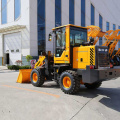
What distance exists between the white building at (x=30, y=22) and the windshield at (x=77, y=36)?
61.5 ft

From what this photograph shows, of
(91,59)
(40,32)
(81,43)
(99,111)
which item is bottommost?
(99,111)

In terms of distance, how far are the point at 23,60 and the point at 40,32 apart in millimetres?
5524

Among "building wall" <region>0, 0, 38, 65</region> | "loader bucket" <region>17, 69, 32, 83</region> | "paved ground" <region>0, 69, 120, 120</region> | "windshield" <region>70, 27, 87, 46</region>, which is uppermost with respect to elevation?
"building wall" <region>0, 0, 38, 65</region>

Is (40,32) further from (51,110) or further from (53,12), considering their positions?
(51,110)

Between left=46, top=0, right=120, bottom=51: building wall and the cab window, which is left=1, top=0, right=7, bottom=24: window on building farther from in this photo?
the cab window

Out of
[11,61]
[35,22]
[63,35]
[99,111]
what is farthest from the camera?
[11,61]

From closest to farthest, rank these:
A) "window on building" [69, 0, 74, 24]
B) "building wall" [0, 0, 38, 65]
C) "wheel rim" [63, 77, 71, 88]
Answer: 1. "wheel rim" [63, 77, 71, 88]
2. "building wall" [0, 0, 38, 65]
3. "window on building" [69, 0, 74, 24]

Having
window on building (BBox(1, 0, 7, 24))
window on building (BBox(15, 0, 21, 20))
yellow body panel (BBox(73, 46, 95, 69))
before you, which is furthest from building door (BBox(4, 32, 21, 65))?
yellow body panel (BBox(73, 46, 95, 69))

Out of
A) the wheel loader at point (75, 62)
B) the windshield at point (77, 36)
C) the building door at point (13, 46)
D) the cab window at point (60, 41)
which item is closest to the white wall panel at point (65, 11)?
the building door at point (13, 46)

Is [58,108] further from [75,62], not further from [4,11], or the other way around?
[4,11]

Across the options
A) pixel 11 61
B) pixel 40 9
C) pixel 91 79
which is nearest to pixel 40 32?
pixel 40 9

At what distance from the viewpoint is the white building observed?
2564 cm

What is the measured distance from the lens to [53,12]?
91.6ft

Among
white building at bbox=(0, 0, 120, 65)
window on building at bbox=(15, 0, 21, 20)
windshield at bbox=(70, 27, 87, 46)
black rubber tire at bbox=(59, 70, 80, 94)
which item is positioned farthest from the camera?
window on building at bbox=(15, 0, 21, 20)
